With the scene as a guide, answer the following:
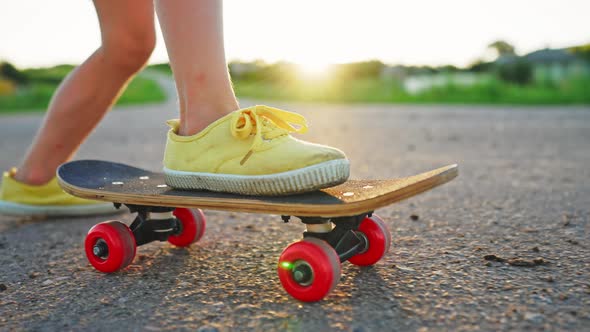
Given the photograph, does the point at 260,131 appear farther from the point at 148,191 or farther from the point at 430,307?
the point at 430,307

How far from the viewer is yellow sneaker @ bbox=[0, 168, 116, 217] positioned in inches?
98.3

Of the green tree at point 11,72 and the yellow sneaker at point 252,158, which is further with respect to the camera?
the green tree at point 11,72

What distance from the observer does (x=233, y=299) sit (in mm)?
1501

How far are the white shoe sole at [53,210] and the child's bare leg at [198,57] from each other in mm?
990

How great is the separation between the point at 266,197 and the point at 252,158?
120 mm

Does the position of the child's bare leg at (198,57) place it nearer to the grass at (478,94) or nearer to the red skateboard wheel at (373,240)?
the red skateboard wheel at (373,240)

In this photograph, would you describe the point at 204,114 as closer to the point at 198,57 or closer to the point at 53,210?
the point at 198,57

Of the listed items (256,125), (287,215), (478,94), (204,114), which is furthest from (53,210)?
(478,94)

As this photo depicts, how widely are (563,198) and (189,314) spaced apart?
205 centimetres

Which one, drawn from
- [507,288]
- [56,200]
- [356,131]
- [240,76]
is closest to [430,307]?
[507,288]

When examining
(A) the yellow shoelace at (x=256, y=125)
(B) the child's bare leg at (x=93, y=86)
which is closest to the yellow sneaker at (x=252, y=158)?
(A) the yellow shoelace at (x=256, y=125)

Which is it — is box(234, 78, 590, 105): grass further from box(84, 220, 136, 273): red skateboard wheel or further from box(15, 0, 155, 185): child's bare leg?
box(84, 220, 136, 273): red skateboard wheel

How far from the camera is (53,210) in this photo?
2551 millimetres

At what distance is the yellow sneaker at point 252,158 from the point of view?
1533 millimetres
